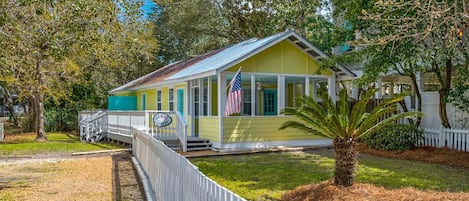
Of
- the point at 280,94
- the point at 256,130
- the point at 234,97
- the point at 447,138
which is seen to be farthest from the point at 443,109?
the point at 234,97

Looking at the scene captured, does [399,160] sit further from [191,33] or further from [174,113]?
[191,33]

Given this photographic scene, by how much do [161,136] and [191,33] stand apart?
17817 millimetres

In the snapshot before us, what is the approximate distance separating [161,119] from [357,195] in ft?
32.7

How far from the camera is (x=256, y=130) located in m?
14.7

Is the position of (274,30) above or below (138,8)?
above

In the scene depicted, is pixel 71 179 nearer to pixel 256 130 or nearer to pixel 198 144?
pixel 198 144

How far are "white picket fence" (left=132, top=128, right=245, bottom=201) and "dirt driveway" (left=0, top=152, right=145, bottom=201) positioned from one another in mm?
943

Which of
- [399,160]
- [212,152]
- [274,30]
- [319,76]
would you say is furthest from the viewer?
[274,30]

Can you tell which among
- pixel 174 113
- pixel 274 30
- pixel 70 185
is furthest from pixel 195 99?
pixel 274 30

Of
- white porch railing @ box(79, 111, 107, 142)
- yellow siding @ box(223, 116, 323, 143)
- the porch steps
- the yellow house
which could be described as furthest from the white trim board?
white porch railing @ box(79, 111, 107, 142)

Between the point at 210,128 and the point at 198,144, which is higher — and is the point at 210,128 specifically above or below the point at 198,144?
above

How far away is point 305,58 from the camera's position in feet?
51.6

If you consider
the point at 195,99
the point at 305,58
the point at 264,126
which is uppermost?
the point at 305,58

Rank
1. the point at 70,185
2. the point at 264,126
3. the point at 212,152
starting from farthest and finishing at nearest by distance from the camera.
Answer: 1. the point at 264,126
2. the point at 212,152
3. the point at 70,185
